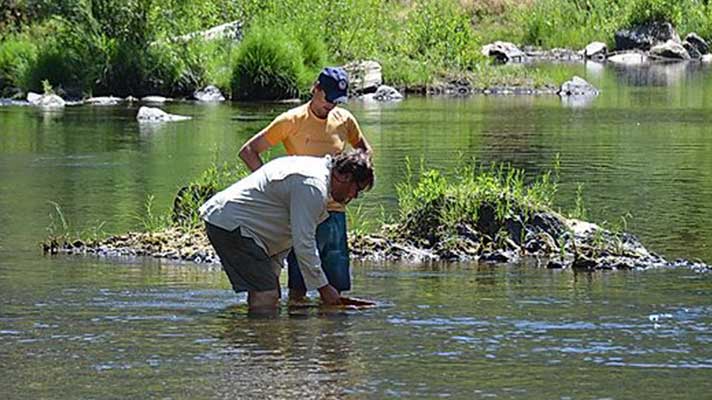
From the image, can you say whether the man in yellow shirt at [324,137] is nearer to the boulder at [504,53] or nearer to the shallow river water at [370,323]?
the shallow river water at [370,323]

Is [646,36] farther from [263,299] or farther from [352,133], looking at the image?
[263,299]

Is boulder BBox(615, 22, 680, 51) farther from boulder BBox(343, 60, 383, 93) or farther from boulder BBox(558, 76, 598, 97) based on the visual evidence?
boulder BBox(343, 60, 383, 93)

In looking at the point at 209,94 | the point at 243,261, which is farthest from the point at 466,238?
the point at 209,94

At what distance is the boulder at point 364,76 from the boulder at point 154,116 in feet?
27.3

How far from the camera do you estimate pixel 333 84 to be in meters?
10.4

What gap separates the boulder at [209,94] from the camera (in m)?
40.7

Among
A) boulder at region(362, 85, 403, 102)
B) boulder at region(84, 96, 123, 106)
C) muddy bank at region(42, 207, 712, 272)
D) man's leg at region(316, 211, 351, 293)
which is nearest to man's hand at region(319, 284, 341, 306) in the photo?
man's leg at region(316, 211, 351, 293)

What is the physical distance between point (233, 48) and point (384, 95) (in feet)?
14.4

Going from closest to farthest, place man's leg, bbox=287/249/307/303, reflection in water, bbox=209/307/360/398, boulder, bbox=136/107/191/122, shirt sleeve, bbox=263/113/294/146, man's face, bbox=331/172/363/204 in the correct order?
reflection in water, bbox=209/307/360/398 < man's face, bbox=331/172/363/204 < shirt sleeve, bbox=263/113/294/146 < man's leg, bbox=287/249/307/303 < boulder, bbox=136/107/191/122

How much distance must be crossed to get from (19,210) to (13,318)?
7317mm

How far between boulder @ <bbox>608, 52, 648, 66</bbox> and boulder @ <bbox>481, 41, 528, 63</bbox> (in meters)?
3.38

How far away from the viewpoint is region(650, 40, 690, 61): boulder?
200ft

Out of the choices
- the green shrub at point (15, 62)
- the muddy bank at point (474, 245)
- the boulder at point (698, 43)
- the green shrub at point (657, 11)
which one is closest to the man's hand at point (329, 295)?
the muddy bank at point (474, 245)

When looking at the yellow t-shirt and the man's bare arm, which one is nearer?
the yellow t-shirt
